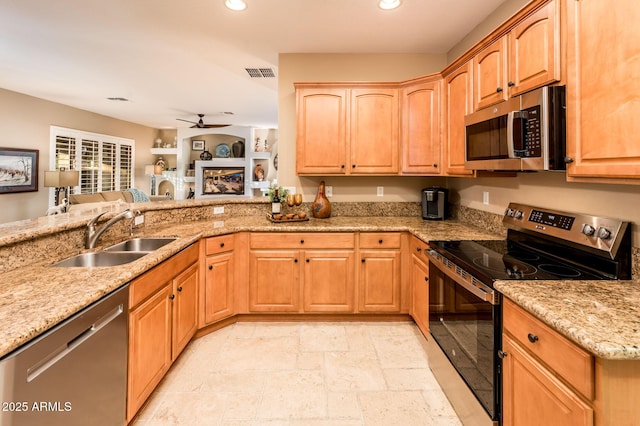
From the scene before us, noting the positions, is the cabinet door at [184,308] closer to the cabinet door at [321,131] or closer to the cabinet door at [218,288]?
the cabinet door at [218,288]

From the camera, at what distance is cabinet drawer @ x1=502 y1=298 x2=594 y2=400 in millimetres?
969

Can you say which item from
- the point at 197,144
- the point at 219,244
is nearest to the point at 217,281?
the point at 219,244

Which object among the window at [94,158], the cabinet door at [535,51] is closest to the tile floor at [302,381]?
the cabinet door at [535,51]

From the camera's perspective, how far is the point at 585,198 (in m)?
1.74

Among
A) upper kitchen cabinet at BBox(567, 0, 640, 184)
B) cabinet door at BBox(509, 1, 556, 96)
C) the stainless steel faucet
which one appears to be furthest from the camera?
the stainless steel faucet

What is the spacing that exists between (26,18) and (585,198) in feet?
14.5

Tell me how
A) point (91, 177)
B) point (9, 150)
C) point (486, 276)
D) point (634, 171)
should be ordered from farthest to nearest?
point (91, 177), point (9, 150), point (486, 276), point (634, 171)

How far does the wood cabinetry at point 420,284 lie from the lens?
2441mm

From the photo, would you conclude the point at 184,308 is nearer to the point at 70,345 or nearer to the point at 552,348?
the point at 70,345

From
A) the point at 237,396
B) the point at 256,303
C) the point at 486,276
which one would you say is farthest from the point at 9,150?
the point at 486,276

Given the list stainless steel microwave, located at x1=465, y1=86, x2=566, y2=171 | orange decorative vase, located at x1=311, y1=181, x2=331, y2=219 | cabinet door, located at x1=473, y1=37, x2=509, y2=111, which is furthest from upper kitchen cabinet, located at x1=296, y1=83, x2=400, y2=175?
stainless steel microwave, located at x1=465, y1=86, x2=566, y2=171

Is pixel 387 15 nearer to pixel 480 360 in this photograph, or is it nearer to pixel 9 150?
pixel 480 360

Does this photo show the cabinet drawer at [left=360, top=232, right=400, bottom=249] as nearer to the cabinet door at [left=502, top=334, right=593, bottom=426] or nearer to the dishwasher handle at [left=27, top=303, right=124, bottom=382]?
the cabinet door at [left=502, top=334, right=593, bottom=426]

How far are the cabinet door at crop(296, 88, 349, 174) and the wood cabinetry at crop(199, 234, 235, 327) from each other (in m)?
1.02
